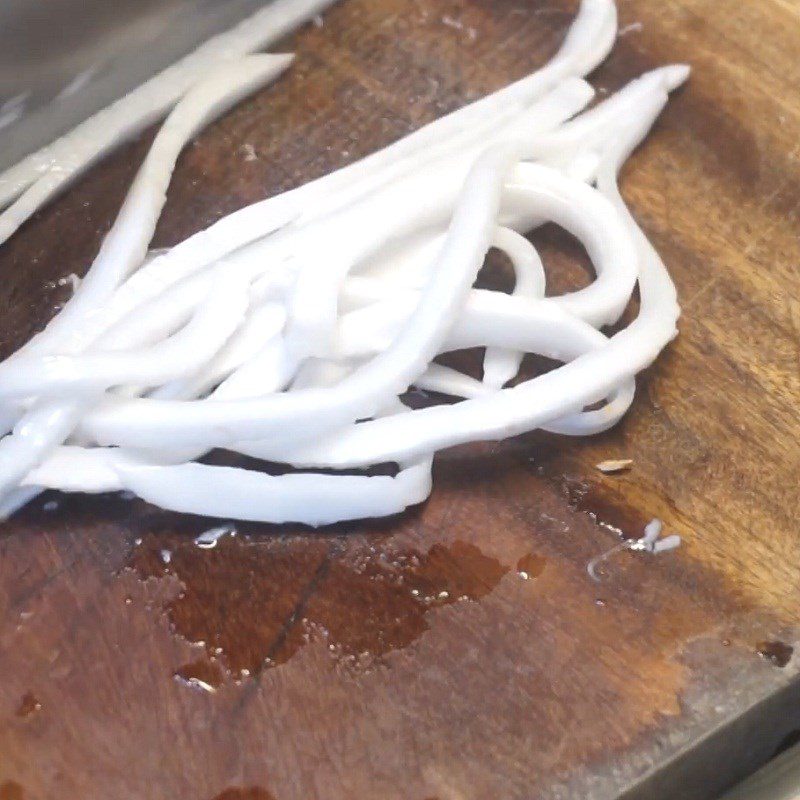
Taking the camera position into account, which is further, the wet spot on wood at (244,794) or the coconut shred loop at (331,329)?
the coconut shred loop at (331,329)

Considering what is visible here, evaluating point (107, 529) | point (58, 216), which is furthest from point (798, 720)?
point (58, 216)

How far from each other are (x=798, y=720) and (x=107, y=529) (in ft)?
3.04

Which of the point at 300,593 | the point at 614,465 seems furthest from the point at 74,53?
the point at 614,465

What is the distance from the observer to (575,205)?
4.66 ft

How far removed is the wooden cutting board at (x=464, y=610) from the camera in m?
1.11

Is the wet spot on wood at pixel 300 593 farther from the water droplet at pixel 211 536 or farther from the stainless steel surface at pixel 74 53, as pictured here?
the stainless steel surface at pixel 74 53

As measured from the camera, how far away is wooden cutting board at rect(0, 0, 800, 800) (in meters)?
1.11

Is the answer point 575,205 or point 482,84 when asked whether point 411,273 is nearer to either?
point 575,205

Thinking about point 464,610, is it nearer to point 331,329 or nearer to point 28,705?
point 331,329

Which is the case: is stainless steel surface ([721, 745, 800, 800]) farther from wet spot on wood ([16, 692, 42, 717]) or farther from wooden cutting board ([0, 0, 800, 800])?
wet spot on wood ([16, 692, 42, 717])

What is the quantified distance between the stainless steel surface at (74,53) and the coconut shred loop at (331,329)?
0.17 feet

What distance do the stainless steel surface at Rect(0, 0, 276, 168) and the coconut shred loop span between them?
5cm

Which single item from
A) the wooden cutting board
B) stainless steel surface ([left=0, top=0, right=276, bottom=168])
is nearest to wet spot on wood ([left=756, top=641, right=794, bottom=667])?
the wooden cutting board

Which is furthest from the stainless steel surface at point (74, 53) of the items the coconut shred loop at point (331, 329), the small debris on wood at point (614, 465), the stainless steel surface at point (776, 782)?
the stainless steel surface at point (776, 782)
